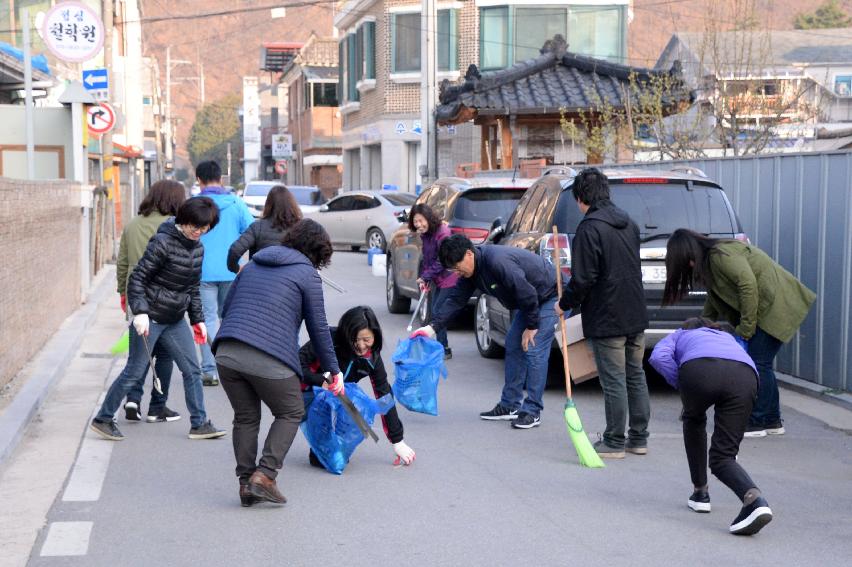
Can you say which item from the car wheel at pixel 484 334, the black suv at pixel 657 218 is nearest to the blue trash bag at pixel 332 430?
the black suv at pixel 657 218

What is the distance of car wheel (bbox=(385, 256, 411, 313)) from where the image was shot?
1620 centimetres

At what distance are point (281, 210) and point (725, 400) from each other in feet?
16.0

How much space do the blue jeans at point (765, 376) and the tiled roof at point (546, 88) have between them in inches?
603

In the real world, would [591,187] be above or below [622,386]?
above

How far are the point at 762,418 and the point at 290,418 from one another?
3.86m

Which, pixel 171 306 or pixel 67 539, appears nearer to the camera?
pixel 67 539

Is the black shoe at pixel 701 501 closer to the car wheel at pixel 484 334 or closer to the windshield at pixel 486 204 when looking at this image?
the car wheel at pixel 484 334

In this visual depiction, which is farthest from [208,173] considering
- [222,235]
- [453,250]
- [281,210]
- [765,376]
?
[765,376]

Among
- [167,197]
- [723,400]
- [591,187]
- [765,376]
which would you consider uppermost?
[591,187]

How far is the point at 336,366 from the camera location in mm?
6750

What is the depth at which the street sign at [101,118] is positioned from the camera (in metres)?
24.0

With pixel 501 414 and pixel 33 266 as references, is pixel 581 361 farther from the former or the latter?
pixel 33 266

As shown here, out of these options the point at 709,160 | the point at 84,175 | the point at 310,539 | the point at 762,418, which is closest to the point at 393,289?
the point at 709,160

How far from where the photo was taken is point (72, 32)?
19359 mm
